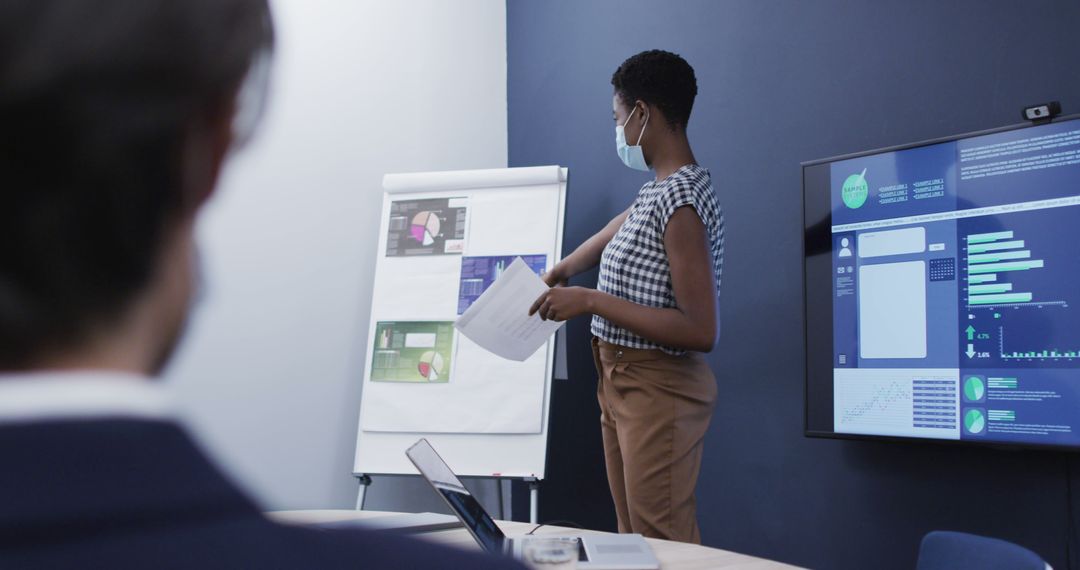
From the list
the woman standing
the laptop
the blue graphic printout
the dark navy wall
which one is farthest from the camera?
the blue graphic printout

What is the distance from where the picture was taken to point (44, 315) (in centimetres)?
27

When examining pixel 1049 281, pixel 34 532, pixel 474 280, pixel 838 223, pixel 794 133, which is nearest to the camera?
pixel 34 532

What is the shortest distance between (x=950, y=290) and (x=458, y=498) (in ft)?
5.02

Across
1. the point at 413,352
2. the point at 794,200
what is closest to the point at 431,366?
the point at 413,352

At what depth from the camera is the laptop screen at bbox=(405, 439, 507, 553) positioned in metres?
1.29

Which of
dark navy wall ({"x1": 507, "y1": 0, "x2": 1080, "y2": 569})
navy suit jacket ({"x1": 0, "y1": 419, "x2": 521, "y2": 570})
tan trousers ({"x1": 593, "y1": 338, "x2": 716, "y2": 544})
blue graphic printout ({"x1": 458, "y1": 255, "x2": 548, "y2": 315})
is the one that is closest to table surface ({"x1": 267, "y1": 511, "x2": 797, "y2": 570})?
tan trousers ({"x1": 593, "y1": 338, "x2": 716, "y2": 544})

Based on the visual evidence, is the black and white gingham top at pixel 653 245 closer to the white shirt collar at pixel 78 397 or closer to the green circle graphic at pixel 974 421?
the green circle graphic at pixel 974 421

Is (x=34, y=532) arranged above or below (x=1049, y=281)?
below

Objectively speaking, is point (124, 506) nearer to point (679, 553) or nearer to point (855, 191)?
point (679, 553)

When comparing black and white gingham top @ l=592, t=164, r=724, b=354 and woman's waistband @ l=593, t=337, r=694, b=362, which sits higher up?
black and white gingham top @ l=592, t=164, r=724, b=354

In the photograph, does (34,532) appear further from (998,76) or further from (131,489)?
(998,76)

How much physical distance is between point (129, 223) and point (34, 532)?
10 centimetres

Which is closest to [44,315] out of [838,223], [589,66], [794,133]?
[838,223]

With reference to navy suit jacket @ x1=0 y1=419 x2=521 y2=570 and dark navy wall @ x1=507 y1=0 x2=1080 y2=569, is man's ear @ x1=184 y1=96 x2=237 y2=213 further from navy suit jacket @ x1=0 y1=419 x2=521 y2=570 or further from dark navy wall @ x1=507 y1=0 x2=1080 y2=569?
dark navy wall @ x1=507 y1=0 x2=1080 y2=569
